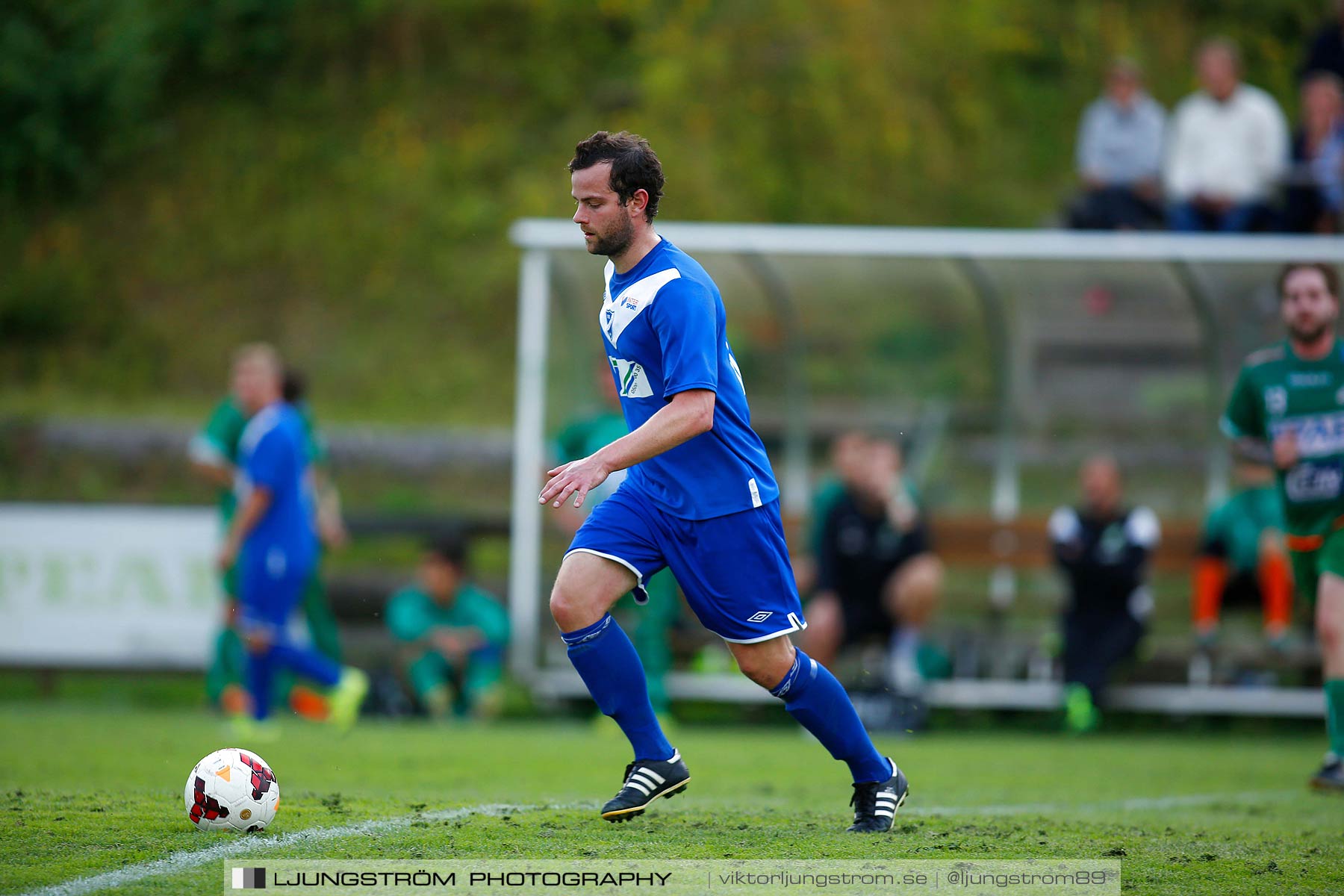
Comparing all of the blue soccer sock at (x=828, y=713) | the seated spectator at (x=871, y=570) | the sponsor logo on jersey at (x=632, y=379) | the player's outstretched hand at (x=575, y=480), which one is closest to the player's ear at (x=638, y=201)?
the sponsor logo on jersey at (x=632, y=379)

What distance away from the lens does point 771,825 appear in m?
4.95

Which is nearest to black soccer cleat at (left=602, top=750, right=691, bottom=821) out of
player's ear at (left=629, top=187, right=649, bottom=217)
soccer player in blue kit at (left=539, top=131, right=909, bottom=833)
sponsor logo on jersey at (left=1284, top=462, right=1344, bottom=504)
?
soccer player in blue kit at (left=539, top=131, right=909, bottom=833)

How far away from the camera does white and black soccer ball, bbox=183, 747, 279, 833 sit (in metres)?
4.53

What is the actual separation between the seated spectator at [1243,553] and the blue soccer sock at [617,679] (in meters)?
6.93

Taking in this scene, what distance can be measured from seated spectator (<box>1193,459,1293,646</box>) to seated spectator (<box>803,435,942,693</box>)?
6.46ft

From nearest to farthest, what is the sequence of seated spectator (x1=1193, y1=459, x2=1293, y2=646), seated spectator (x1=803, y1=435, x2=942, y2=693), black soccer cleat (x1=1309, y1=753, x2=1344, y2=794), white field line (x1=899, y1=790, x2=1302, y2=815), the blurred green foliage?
white field line (x1=899, y1=790, x2=1302, y2=815) → black soccer cleat (x1=1309, y1=753, x2=1344, y2=794) → seated spectator (x1=803, y1=435, x2=942, y2=693) → seated spectator (x1=1193, y1=459, x2=1293, y2=646) → the blurred green foliage

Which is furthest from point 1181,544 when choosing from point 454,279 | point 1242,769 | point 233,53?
point 233,53

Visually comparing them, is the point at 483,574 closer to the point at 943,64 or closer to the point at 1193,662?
the point at 1193,662

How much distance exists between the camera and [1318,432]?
664cm

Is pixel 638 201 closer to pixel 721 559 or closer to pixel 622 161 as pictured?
pixel 622 161

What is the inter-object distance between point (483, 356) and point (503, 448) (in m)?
3.10

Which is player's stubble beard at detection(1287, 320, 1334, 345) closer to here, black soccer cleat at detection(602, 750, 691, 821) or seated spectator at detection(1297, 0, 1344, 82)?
black soccer cleat at detection(602, 750, 691, 821)

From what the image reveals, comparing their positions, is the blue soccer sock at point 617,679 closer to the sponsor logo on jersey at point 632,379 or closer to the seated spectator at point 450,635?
the sponsor logo on jersey at point 632,379

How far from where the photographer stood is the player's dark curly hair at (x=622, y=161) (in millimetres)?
4797
